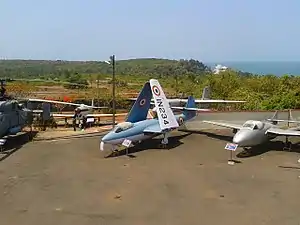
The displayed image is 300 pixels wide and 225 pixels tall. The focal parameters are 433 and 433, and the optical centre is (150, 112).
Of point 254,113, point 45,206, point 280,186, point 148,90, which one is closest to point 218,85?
point 254,113

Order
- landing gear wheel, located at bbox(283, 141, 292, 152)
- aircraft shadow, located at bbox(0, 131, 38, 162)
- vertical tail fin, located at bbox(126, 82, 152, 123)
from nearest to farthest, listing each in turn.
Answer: aircraft shadow, located at bbox(0, 131, 38, 162) < landing gear wheel, located at bbox(283, 141, 292, 152) < vertical tail fin, located at bbox(126, 82, 152, 123)

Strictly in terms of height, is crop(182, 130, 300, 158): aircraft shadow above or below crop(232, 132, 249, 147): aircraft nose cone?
below

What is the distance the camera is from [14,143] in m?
24.6

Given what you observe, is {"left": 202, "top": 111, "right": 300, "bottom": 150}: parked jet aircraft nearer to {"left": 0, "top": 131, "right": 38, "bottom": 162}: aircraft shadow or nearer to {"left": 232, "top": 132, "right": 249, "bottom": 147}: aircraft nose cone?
{"left": 232, "top": 132, "right": 249, "bottom": 147}: aircraft nose cone

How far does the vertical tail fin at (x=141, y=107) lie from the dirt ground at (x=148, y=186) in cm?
161

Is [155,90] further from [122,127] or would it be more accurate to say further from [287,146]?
[287,146]

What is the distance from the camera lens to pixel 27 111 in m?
26.1

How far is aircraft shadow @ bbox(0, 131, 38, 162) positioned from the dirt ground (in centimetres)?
39

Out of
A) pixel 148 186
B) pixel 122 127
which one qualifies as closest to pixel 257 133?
pixel 122 127

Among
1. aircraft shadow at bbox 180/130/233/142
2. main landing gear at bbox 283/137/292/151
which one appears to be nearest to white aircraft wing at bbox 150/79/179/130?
aircraft shadow at bbox 180/130/233/142

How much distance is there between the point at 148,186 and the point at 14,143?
1136 centimetres

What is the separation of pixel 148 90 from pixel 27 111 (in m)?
7.67

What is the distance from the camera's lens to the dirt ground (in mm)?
13195

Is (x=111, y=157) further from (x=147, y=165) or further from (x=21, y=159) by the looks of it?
(x=21, y=159)
